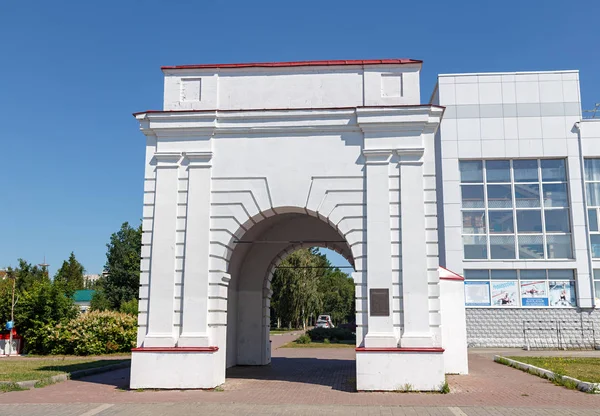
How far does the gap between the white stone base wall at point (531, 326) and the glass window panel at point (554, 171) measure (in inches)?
246

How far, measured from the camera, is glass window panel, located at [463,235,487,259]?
27453 millimetres

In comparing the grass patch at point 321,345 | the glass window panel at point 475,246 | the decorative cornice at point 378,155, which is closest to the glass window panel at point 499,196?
the glass window panel at point 475,246

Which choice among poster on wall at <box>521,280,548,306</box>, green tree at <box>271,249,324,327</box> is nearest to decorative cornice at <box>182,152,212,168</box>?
poster on wall at <box>521,280,548,306</box>

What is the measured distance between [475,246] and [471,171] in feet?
12.1

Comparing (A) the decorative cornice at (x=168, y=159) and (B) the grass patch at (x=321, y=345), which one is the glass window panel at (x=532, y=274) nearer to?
(B) the grass patch at (x=321, y=345)

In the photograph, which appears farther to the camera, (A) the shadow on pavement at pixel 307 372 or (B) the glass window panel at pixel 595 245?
(B) the glass window panel at pixel 595 245

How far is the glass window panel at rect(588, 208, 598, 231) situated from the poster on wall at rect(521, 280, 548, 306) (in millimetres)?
3681

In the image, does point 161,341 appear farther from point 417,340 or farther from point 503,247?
point 503,247

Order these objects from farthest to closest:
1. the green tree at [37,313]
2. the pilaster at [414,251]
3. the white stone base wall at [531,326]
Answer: the white stone base wall at [531,326]
the green tree at [37,313]
the pilaster at [414,251]

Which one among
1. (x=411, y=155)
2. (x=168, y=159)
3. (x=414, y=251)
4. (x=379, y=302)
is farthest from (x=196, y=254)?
(x=411, y=155)

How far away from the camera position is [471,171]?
92.1 ft

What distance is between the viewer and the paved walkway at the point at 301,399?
1009 centimetres

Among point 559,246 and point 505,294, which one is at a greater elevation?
point 559,246

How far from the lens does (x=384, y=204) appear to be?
12844 mm
